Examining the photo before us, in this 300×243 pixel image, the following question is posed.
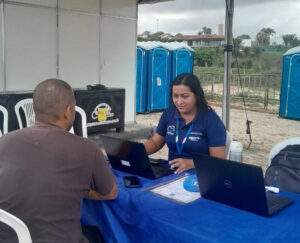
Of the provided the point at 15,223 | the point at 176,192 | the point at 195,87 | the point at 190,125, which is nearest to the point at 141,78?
the point at 195,87

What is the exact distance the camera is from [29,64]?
21.6ft

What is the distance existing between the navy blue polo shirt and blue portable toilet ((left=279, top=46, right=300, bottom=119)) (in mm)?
8271

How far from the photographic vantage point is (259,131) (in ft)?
29.3

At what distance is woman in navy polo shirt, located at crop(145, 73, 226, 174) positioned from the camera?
2.72m

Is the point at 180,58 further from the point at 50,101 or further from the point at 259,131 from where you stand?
the point at 50,101

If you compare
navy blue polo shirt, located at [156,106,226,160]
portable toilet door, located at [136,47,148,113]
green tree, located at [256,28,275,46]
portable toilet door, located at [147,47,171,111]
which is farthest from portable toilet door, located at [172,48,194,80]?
green tree, located at [256,28,275,46]

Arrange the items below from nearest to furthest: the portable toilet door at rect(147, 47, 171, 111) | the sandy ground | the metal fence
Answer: the sandy ground → the portable toilet door at rect(147, 47, 171, 111) → the metal fence

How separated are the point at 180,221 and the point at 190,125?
123 centimetres

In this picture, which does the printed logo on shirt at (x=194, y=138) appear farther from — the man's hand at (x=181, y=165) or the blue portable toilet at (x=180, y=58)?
the blue portable toilet at (x=180, y=58)

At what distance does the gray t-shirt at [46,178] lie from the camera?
5.08 ft

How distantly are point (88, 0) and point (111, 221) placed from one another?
242 inches

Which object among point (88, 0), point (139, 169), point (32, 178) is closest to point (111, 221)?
point (139, 169)

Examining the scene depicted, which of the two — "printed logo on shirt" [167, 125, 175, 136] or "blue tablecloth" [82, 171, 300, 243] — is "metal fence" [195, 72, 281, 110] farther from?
"blue tablecloth" [82, 171, 300, 243]

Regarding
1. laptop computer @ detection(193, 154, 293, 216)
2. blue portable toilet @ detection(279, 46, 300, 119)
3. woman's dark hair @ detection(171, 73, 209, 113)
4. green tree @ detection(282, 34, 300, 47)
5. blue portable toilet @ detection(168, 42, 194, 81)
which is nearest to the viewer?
laptop computer @ detection(193, 154, 293, 216)
